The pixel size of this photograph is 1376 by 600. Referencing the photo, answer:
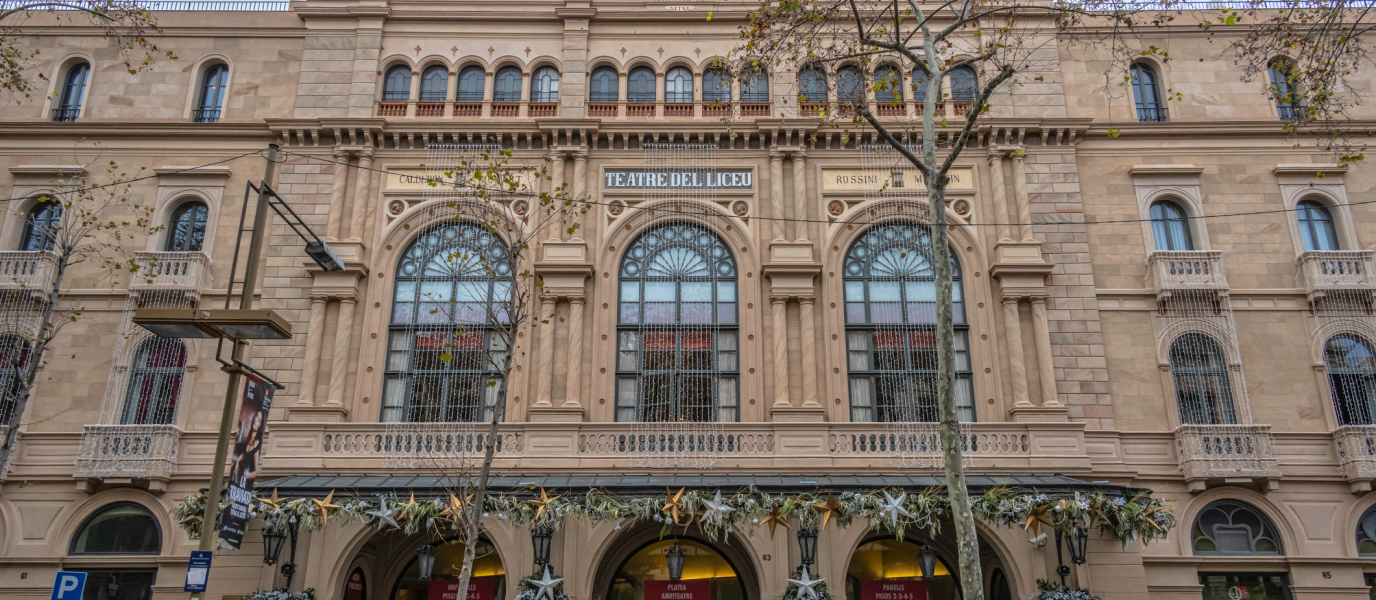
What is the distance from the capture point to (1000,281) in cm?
2458

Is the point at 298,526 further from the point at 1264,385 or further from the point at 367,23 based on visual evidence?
the point at 1264,385

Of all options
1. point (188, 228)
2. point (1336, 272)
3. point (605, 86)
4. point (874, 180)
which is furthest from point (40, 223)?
point (1336, 272)

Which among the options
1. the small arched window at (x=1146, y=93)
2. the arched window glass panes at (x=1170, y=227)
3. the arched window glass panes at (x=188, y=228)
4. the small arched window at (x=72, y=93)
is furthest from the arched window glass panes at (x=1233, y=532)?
the small arched window at (x=72, y=93)

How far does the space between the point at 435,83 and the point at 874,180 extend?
1282 cm

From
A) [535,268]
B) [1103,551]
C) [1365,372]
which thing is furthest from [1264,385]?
[535,268]

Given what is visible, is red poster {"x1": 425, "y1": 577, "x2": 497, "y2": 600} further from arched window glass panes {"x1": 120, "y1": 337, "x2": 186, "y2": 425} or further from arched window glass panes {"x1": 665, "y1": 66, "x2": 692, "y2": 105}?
arched window glass panes {"x1": 665, "y1": 66, "x2": 692, "y2": 105}

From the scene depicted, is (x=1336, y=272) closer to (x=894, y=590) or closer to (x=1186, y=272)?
(x=1186, y=272)

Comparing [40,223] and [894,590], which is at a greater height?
[40,223]

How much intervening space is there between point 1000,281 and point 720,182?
779 cm

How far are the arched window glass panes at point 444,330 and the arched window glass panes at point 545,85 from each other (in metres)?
4.39

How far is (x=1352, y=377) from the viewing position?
78.8ft

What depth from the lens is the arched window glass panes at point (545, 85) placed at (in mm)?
27297

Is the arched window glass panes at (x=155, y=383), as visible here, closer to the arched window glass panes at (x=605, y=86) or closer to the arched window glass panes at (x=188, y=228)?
the arched window glass panes at (x=188, y=228)

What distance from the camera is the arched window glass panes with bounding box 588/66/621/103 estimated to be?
27.3m
